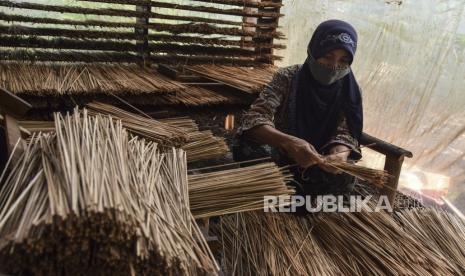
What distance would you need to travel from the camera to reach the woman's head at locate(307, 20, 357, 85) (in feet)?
6.82

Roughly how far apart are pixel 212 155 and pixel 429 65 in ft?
7.64

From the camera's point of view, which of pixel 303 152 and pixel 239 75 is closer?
pixel 303 152

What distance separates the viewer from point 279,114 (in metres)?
2.48

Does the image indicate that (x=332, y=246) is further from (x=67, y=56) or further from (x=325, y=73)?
(x=67, y=56)

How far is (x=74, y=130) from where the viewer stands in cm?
141

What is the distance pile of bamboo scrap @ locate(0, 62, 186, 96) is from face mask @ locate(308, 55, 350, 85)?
0.95m

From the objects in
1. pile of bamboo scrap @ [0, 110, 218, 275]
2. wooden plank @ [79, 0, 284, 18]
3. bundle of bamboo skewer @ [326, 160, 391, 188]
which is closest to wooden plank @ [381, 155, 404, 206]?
bundle of bamboo skewer @ [326, 160, 391, 188]

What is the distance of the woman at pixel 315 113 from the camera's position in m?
2.17

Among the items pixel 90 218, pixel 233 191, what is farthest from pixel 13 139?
pixel 233 191

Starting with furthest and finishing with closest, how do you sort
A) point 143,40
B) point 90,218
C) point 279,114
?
point 143,40
point 279,114
point 90,218

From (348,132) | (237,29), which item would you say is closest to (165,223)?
(348,132)

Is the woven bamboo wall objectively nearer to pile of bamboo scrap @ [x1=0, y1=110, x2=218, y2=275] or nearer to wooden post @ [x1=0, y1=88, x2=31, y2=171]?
wooden post @ [x1=0, y1=88, x2=31, y2=171]

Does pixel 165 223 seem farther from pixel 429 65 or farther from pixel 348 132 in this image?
pixel 429 65

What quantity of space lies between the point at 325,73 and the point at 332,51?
150 millimetres
